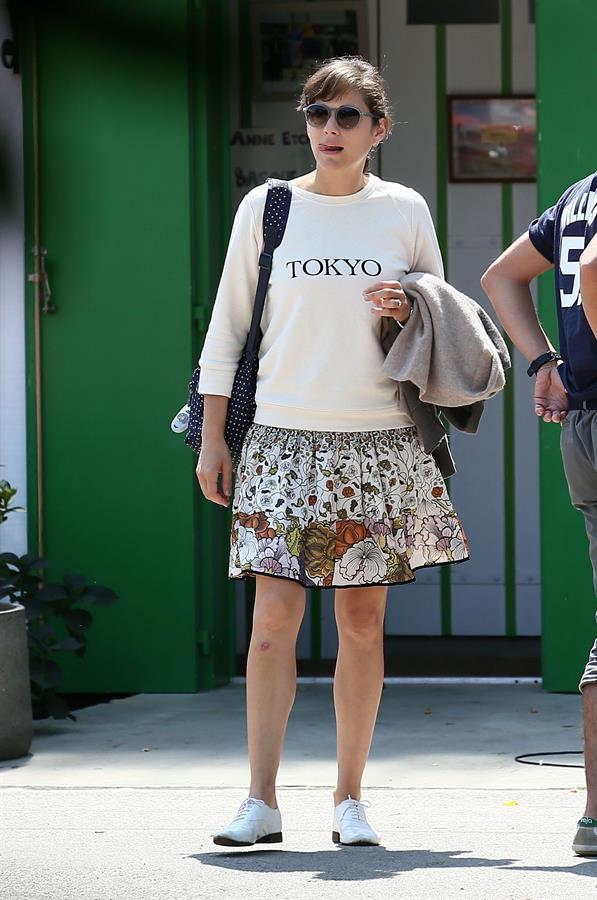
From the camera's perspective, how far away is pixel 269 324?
9.98 ft

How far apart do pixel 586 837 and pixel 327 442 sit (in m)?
0.97

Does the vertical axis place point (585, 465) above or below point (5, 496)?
above

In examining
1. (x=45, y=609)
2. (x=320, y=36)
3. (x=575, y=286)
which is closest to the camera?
(x=575, y=286)

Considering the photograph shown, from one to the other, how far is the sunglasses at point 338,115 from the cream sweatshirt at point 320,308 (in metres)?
Result: 0.15

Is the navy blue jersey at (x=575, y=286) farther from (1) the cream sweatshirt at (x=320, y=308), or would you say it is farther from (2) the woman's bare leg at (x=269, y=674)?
(2) the woman's bare leg at (x=269, y=674)

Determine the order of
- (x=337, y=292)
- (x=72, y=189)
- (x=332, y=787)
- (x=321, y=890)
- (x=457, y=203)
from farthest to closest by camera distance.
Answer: (x=457, y=203)
(x=332, y=787)
(x=337, y=292)
(x=321, y=890)
(x=72, y=189)

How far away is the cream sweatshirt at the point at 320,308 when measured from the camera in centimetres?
297

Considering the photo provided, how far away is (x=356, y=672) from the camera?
9.96ft

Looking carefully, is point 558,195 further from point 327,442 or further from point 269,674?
point 269,674

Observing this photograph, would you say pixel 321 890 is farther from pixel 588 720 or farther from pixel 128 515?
pixel 128 515

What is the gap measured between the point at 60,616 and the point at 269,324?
2332mm

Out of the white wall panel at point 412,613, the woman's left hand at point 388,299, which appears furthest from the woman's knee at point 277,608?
the white wall panel at point 412,613

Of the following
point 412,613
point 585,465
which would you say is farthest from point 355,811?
point 412,613

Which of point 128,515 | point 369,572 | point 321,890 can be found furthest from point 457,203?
point 321,890
